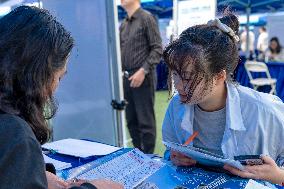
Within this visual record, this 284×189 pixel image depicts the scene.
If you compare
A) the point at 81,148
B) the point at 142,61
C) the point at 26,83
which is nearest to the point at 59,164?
the point at 81,148

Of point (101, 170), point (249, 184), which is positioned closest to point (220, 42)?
point (249, 184)

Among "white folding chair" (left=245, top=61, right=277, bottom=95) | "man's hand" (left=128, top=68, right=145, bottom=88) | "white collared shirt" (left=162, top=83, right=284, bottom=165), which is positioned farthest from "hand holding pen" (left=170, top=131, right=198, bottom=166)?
"white folding chair" (left=245, top=61, right=277, bottom=95)

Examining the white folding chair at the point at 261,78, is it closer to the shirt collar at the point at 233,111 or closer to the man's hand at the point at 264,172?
the shirt collar at the point at 233,111

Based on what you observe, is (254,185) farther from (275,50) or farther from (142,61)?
(275,50)

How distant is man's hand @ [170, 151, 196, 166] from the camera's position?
1.15m

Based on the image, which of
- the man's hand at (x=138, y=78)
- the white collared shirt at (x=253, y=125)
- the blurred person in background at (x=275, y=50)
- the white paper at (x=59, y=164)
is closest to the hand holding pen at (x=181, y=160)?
the white collared shirt at (x=253, y=125)

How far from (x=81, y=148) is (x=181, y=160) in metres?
0.43

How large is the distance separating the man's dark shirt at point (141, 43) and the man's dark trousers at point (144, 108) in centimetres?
11

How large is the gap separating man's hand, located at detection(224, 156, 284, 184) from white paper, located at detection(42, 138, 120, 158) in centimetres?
50

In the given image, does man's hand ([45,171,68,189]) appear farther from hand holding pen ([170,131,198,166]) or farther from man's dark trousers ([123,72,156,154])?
man's dark trousers ([123,72,156,154])

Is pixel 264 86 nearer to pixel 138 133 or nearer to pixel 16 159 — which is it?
pixel 138 133

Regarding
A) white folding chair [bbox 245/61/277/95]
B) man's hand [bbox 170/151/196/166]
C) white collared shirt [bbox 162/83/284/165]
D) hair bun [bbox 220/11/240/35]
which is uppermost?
hair bun [bbox 220/11/240/35]

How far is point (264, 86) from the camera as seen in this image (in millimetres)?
5223

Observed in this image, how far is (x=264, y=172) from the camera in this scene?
3.36ft
